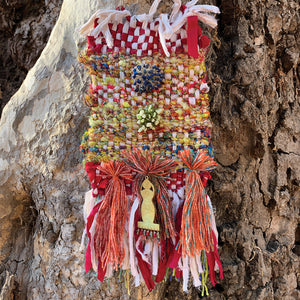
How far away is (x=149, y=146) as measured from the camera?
36.6 inches

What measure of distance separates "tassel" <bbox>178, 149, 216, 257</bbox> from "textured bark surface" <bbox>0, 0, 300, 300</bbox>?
8.3 inches

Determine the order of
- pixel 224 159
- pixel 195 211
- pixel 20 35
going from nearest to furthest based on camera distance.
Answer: pixel 195 211 < pixel 224 159 < pixel 20 35

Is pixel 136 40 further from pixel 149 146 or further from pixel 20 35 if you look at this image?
pixel 20 35

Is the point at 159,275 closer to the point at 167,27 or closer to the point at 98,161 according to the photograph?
the point at 98,161

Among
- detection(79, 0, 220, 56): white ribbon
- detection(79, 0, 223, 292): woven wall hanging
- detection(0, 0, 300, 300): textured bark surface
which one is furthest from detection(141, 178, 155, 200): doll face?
detection(79, 0, 220, 56): white ribbon

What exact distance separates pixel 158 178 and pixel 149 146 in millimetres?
104

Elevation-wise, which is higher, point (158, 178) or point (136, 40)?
point (136, 40)

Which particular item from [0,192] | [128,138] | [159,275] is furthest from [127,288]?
[0,192]

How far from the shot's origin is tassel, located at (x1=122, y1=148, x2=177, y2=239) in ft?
2.88

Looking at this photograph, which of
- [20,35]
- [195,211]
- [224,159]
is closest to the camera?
[195,211]

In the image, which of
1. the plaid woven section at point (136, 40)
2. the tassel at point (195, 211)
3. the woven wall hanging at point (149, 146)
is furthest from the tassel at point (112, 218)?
the plaid woven section at point (136, 40)

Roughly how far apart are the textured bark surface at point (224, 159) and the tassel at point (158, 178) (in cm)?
25

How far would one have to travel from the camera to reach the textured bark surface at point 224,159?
1.06 meters

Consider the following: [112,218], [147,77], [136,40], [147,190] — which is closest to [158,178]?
[147,190]
